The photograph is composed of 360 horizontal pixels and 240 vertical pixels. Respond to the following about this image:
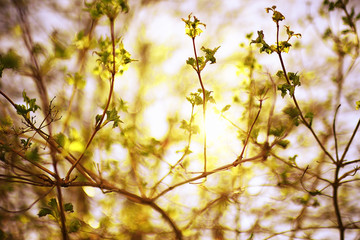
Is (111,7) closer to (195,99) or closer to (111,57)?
(111,57)

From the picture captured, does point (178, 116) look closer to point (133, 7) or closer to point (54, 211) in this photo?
point (133, 7)

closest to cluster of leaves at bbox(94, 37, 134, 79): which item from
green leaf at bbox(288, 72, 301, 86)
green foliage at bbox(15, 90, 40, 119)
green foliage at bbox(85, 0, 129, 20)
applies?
green foliage at bbox(85, 0, 129, 20)

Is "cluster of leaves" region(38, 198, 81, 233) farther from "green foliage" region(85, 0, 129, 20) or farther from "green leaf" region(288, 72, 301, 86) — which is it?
"green leaf" region(288, 72, 301, 86)

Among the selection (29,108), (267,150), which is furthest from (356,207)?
(29,108)

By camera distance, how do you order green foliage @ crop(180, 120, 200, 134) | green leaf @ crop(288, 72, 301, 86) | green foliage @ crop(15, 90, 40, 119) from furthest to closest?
green foliage @ crop(180, 120, 200, 134) < green leaf @ crop(288, 72, 301, 86) < green foliage @ crop(15, 90, 40, 119)

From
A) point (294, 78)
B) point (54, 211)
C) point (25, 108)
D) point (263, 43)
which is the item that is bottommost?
point (54, 211)

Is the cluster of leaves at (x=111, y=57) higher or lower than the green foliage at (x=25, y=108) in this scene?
higher

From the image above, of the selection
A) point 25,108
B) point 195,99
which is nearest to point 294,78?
point 195,99

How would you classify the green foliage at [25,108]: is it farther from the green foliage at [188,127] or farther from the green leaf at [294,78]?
the green leaf at [294,78]

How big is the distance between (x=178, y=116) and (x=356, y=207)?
263cm

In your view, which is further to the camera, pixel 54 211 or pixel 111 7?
pixel 54 211

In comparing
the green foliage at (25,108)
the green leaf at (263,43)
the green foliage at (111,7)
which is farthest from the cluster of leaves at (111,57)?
the green leaf at (263,43)

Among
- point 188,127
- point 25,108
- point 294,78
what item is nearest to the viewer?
point 25,108

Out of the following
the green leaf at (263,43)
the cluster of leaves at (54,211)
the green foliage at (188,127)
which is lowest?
the cluster of leaves at (54,211)
